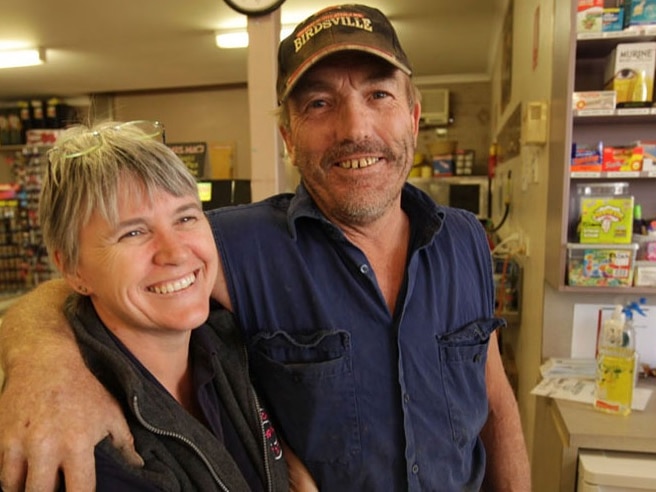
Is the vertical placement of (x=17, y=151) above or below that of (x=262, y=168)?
above

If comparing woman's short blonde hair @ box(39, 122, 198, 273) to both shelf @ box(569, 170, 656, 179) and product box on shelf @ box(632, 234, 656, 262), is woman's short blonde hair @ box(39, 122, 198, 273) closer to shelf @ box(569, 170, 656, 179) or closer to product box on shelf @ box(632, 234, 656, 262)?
shelf @ box(569, 170, 656, 179)

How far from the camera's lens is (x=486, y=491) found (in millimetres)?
1299

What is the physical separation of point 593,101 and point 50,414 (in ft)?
6.01

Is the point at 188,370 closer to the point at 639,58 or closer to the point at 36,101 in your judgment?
the point at 639,58

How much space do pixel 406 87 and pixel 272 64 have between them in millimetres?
1490

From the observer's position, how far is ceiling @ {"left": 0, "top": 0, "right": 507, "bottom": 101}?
398cm

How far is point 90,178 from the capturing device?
80 cm

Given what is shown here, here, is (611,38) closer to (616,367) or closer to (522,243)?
(616,367)

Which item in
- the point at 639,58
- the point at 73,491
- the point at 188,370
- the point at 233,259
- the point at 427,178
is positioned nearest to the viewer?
the point at 73,491

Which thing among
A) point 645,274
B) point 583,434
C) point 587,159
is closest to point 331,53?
point 587,159

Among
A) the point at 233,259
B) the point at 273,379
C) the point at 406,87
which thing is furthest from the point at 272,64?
the point at 273,379

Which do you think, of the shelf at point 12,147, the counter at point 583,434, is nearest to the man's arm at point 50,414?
the counter at point 583,434

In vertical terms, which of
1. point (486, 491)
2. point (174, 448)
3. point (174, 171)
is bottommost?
point (486, 491)

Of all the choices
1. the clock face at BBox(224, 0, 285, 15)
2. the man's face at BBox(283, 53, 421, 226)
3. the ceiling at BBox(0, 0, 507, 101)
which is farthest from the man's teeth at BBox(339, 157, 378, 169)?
the ceiling at BBox(0, 0, 507, 101)
